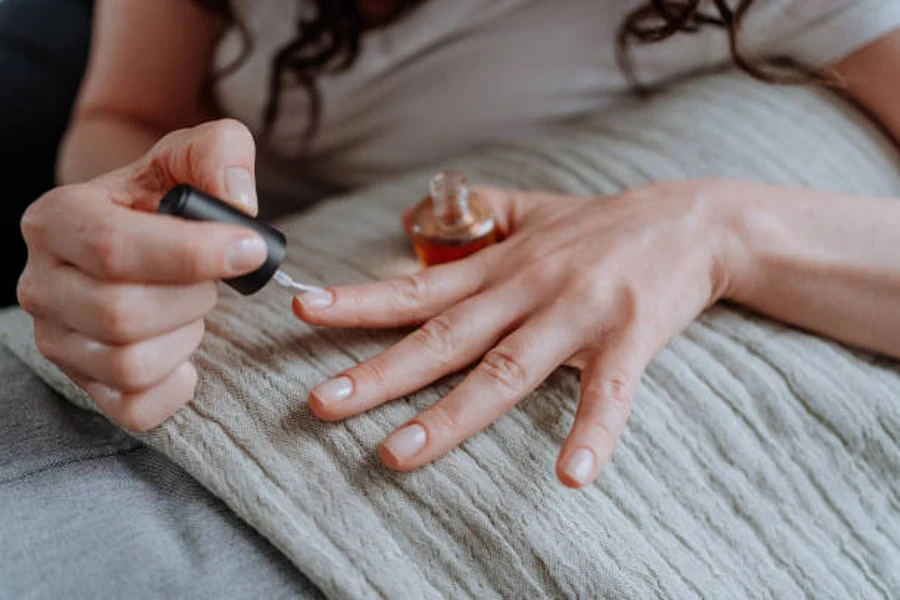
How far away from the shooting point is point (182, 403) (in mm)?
518

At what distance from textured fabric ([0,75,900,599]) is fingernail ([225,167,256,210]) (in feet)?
0.41

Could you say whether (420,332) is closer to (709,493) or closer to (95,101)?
(709,493)

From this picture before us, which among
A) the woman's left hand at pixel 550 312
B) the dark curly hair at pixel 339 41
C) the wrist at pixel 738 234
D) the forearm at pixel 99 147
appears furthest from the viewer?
the forearm at pixel 99 147

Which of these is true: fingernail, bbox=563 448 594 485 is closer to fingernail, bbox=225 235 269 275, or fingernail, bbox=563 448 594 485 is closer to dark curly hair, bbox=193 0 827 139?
fingernail, bbox=225 235 269 275

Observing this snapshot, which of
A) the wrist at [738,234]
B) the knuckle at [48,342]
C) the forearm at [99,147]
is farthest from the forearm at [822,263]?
the forearm at [99,147]

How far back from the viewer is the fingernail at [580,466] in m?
0.48

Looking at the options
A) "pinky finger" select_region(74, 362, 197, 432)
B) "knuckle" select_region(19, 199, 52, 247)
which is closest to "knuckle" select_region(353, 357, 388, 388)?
"pinky finger" select_region(74, 362, 197, 432)

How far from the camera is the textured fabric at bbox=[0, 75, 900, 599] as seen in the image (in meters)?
0.48

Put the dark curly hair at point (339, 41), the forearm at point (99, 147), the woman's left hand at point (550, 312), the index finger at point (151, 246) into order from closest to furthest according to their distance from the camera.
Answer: the index finger at point (151, 246) → the woman's left hand at point (550, 312) → the dark curly hair at point (339, 41) → the forearm at point (99, 147)

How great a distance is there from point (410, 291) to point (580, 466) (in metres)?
0.19

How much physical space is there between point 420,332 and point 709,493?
23 centimetres

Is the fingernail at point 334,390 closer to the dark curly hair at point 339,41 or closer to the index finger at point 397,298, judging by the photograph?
the index finger at point 397,298

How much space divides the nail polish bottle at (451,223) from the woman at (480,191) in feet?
0.10

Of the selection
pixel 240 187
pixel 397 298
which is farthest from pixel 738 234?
pixel 240 187
